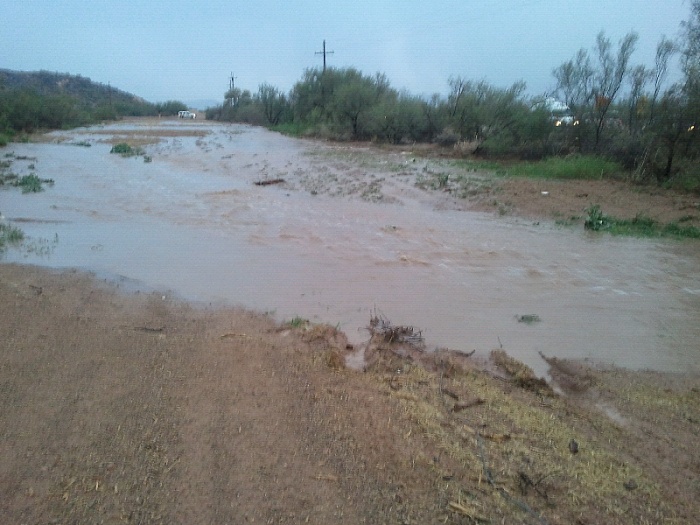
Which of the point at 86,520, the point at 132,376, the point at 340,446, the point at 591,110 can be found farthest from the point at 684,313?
the point at 591,110

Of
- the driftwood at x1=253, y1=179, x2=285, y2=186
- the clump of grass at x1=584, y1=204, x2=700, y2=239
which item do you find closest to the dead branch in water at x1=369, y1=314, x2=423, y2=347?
the clump of grass at x1=584, y1=204, x2=700, y2=239

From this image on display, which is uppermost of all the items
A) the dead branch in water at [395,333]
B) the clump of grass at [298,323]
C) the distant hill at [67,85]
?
the distant hill at [67,85]

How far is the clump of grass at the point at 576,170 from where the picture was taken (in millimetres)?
19609

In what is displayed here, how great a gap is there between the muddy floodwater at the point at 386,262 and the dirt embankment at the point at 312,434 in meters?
1.07

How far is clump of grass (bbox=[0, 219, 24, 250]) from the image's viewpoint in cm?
1013

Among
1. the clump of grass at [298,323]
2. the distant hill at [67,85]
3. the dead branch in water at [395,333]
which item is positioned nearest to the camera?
the dead branch in water at [395,333]

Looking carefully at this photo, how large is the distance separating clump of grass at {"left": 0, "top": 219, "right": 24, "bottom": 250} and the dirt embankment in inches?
191

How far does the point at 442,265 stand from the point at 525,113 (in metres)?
20.0

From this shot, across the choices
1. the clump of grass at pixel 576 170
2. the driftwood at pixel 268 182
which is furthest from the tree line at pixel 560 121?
the driftwood at pixel 268 182

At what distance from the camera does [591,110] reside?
23.6m

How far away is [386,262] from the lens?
385 inches

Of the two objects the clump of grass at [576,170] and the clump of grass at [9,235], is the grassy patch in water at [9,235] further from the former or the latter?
the clump of grass at [576,170]

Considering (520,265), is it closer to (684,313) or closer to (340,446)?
(684,313)

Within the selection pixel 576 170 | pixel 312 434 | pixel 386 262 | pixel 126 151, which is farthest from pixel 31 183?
pixel 576 170
